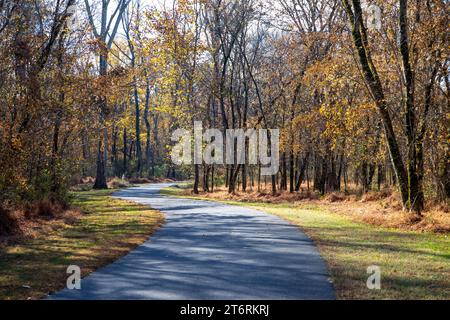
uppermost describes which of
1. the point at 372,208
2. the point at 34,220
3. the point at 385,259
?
the point at 34,220

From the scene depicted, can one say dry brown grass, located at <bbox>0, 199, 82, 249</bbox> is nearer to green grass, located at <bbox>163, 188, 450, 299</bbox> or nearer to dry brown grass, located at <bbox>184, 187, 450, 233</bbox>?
green grass, located at <bbox>163, 188, 450, 299</bbox>

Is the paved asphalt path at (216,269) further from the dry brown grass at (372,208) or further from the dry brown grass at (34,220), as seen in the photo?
the dry brown grass at (372,208)

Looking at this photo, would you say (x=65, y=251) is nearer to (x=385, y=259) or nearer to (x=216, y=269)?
(x=216, y=269)

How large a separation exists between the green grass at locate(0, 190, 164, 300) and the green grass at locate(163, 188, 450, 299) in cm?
438

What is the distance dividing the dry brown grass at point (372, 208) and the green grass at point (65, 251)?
25.2ft

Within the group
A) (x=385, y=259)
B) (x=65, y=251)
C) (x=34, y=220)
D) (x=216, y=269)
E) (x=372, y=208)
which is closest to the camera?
(x=216, y=269)

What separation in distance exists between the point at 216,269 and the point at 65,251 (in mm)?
4026

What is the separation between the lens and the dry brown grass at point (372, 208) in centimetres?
1612

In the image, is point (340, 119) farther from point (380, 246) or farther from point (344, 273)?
point (344, 273)

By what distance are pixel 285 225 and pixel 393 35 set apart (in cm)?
806

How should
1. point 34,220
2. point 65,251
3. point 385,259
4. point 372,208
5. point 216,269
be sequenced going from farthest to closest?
point 372,208 < point 34,220 < point 65,251 < point 385,259 < point 216,269

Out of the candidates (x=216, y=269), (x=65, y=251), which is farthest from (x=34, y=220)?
(x=216, y=269)

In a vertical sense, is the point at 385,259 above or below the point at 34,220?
below

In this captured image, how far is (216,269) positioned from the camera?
9.06 metres
